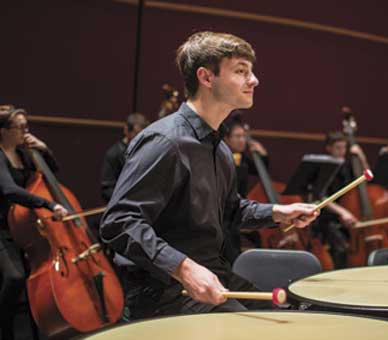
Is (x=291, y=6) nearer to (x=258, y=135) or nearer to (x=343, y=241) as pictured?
(x=258, y=135)

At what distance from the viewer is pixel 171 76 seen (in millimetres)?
4945

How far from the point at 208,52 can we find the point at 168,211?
50cm

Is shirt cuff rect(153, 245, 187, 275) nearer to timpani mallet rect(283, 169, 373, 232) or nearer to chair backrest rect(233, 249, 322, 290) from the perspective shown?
timpani mallet rect(283, 169, 373, 232)

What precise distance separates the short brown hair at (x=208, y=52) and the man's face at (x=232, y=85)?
18 millimetres

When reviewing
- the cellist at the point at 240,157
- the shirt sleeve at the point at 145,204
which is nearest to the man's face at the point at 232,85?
the shirt sleeve at the point at 145,204

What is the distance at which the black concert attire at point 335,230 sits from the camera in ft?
14.6

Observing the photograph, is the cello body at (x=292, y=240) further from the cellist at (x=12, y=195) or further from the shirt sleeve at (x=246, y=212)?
the shirt sleeve at (x=246, y=212)

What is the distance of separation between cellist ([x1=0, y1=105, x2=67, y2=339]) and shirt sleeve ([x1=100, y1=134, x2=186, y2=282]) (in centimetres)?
143

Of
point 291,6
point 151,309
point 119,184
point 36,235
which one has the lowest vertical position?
point 36,235

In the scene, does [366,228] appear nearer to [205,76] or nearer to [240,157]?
[240,157]

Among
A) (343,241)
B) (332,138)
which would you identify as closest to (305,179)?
(343,241)

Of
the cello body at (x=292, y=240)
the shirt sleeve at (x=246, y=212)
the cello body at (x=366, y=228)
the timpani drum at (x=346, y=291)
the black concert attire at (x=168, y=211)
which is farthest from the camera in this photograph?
the cello body at (x=366, y=228)

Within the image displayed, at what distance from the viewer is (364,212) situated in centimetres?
445

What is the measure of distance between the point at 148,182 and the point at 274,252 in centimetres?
96
